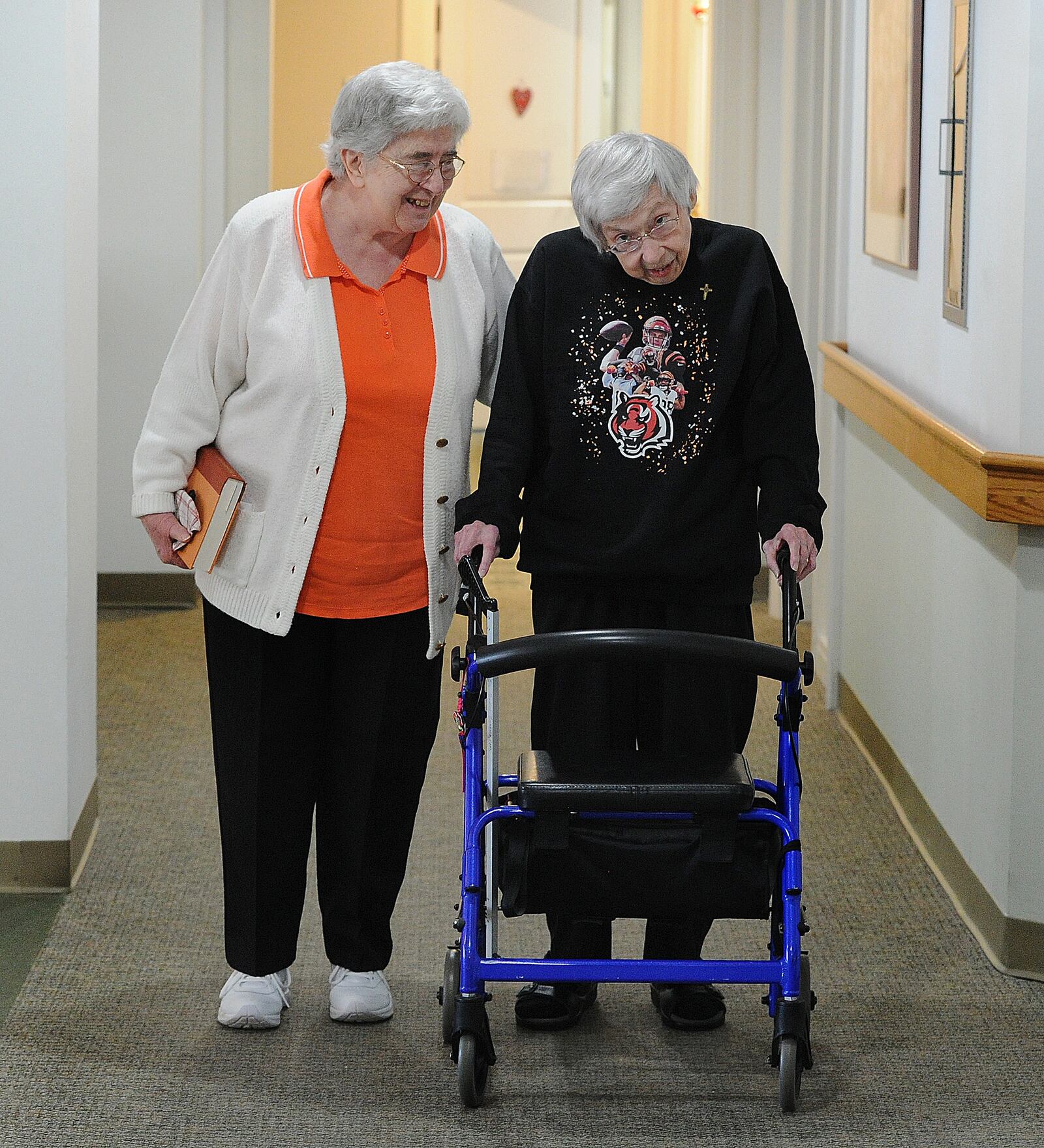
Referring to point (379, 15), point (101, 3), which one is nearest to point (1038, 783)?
point (101, 3)

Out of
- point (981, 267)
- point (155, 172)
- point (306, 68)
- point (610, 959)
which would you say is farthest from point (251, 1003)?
point (306, 68)

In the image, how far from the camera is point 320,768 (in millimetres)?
2621

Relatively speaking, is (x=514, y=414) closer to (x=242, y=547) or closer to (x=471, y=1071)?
(x=242, y=547)

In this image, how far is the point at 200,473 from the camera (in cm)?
246

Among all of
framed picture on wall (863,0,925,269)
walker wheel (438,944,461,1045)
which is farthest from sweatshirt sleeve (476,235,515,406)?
framed picture on wall (863,0,925,269)

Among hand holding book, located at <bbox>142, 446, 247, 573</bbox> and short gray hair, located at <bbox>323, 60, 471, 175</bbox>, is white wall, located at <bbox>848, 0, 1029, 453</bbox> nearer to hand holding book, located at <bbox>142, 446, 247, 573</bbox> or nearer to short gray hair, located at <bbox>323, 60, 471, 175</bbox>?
short gray hair, located at <bbox>323, 60, 471, 175</bbox>

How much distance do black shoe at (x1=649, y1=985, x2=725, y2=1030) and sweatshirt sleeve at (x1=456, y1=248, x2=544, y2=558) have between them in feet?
2.64

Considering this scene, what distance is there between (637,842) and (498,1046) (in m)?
0.60

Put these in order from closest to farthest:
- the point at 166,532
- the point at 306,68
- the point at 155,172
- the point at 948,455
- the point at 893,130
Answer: the point at 166,532 → the point at 948,455 → the point at 893,130 → the point at 155,172 → the point at 306,68

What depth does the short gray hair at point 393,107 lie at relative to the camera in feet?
7.48

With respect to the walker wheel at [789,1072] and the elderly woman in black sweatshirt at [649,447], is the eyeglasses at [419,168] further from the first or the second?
the walker wheel at [789,1072]

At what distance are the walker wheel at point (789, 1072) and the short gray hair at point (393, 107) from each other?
136 cm

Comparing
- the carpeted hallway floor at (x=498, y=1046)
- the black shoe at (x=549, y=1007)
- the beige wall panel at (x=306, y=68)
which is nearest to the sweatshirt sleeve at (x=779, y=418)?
the carpeted hallway floor at (x=498, y=1046)

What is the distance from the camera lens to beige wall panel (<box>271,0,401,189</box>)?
7.40 meters
